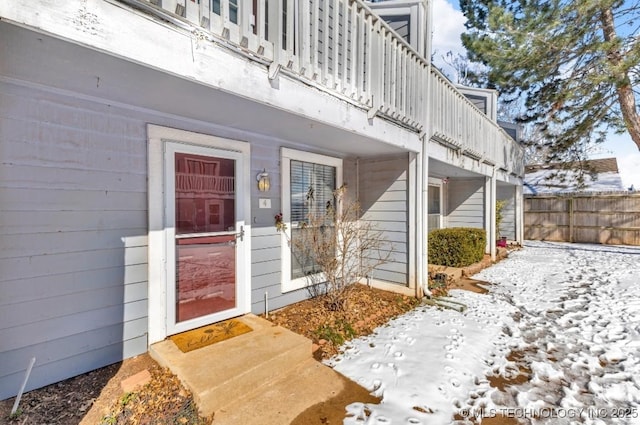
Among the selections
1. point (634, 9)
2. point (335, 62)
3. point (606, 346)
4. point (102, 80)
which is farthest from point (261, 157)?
point (634, 9)

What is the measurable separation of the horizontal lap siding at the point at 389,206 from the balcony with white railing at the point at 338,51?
832mm

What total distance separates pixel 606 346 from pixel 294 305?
11.8 feet

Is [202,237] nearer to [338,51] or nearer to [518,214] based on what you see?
[338,51]

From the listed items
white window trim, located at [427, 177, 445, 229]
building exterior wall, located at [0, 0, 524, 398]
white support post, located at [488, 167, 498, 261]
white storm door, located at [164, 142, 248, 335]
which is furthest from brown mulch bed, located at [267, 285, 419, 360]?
white support post, located at [488, 167, 498, 261]

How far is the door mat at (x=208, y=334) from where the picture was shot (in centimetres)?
282

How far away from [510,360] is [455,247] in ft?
13.3

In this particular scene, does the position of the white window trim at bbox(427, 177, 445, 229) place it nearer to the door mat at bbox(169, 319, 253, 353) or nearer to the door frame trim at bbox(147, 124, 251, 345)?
the door mat at bbox(169, 319, 253, 353)

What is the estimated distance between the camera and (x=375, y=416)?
2113 millimetres

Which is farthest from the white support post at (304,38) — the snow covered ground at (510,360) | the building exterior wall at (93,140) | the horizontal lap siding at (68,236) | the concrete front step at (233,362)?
the snow covered ground at (510,360)

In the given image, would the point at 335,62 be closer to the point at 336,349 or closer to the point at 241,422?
the point at 336,349

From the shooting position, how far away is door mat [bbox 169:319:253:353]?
2820 mm

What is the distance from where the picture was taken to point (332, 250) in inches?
164

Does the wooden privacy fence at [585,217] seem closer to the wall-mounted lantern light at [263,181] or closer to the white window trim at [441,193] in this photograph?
the white window trim at [441,193]

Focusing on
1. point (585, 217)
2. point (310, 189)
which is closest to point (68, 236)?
point (310, 189)
